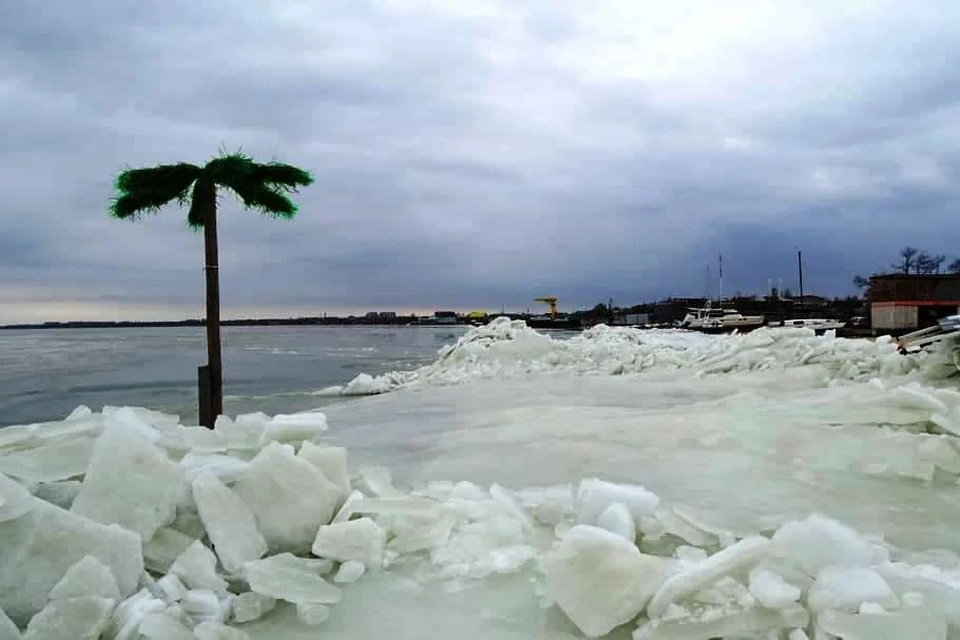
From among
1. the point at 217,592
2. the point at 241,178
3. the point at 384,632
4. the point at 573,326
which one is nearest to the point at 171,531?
the point at 217,592

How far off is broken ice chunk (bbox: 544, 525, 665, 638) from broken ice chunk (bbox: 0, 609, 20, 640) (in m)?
1.08

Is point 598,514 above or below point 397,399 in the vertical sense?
above

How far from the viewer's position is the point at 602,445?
3045 millimetres

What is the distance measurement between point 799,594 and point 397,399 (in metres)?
6.47

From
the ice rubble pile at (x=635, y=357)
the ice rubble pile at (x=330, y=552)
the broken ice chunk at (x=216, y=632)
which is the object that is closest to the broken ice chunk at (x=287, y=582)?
the ice rubble pile at (x=330, y=552)

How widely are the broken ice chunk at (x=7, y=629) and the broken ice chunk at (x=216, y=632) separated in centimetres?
31

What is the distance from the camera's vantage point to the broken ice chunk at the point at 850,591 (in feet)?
4.00

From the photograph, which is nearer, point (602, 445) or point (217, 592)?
point (217, 592)

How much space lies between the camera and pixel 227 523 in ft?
5.21

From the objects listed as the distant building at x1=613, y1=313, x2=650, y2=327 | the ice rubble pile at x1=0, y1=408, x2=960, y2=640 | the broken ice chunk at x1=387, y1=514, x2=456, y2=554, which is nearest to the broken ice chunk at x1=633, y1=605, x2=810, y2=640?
the ice rubble pile at x1=0, y1=408, x2=960, y2=640

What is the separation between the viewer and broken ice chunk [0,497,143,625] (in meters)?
1.28

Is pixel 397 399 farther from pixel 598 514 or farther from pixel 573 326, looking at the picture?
pixel 573 326

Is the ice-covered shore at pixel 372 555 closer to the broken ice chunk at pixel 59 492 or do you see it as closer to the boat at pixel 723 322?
A: the broken ice chunk at pixel 59 492

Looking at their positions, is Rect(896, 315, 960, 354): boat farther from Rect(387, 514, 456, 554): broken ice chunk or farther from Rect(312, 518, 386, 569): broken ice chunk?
Rect(312, 518, 386, 569): broken ice chunk
